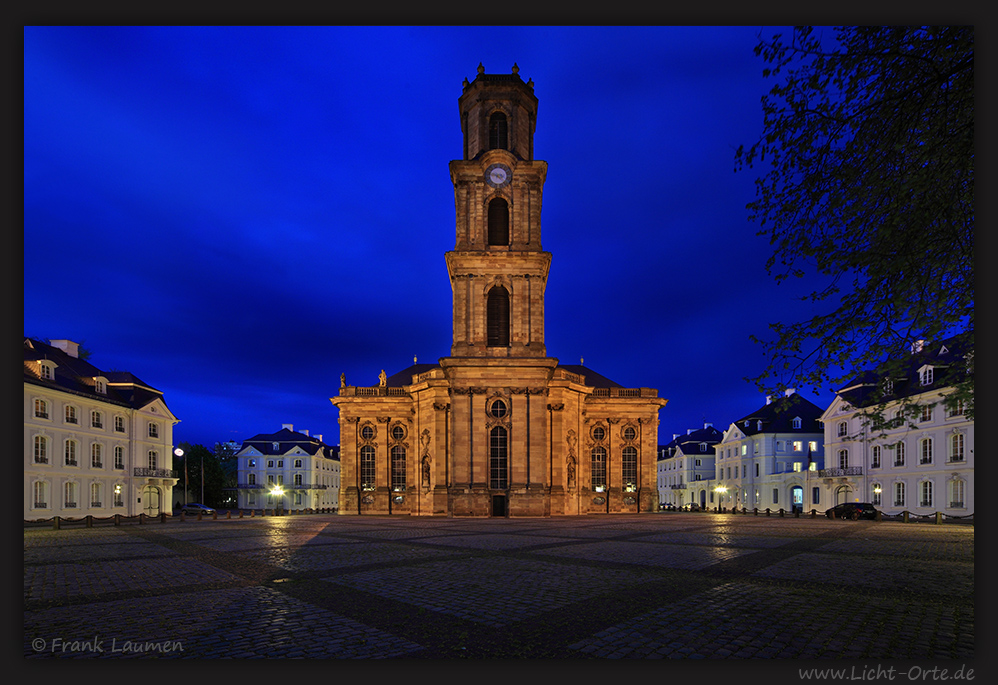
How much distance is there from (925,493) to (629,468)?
23293mm

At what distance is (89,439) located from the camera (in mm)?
43625

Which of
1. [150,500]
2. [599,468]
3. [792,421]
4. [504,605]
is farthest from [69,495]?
[792,421]

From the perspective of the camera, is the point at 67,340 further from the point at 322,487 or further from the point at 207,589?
the point at 322,487

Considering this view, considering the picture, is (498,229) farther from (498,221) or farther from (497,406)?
(497,406)

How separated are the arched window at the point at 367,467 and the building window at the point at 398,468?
211 centimetres

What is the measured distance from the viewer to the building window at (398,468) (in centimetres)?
5503

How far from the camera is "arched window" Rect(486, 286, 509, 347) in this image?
149 feet

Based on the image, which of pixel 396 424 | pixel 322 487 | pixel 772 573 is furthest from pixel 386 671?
pixel 322 487

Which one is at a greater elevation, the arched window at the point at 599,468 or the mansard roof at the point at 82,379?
the mansard roof at the point at 82,379

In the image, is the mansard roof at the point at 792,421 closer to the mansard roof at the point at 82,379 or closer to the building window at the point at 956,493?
the building window at the point at 956,493

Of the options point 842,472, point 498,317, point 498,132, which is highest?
point 498,132

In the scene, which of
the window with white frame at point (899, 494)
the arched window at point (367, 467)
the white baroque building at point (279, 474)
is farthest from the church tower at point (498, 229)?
the white baroque building at point (279, 474)

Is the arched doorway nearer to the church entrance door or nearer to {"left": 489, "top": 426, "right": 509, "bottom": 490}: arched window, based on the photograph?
the church entrance door

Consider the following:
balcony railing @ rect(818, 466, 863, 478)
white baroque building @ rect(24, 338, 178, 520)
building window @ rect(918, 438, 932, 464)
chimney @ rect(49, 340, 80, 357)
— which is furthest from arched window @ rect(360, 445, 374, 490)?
building window @ rect(918, 438, 932, 464)
